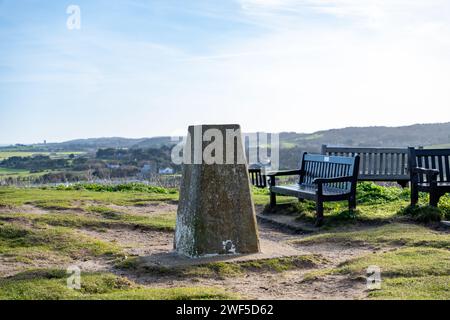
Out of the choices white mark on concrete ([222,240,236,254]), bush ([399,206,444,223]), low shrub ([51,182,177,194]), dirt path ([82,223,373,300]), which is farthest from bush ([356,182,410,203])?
white mark on concrete ([222,240,236,254])

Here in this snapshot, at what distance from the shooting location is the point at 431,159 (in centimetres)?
1197

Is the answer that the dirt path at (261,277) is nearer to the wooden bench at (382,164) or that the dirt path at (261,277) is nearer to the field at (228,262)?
the field at (228,262)

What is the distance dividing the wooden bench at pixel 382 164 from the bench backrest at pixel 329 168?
3.78 m

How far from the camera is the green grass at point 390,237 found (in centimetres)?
859

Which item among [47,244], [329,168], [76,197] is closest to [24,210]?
[76,197]

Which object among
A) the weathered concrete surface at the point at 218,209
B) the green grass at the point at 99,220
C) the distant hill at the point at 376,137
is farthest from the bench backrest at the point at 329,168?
the distant hill at the point at 376,137

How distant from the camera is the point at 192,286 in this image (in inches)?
259

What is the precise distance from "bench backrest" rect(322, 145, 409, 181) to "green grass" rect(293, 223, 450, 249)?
671 centimetres

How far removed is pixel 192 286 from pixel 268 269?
4.08 ft

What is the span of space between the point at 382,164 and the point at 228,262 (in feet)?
35.5

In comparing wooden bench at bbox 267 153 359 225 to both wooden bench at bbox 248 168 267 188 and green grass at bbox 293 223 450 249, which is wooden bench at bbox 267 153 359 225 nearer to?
green grass at bbox 293 223 450 249
